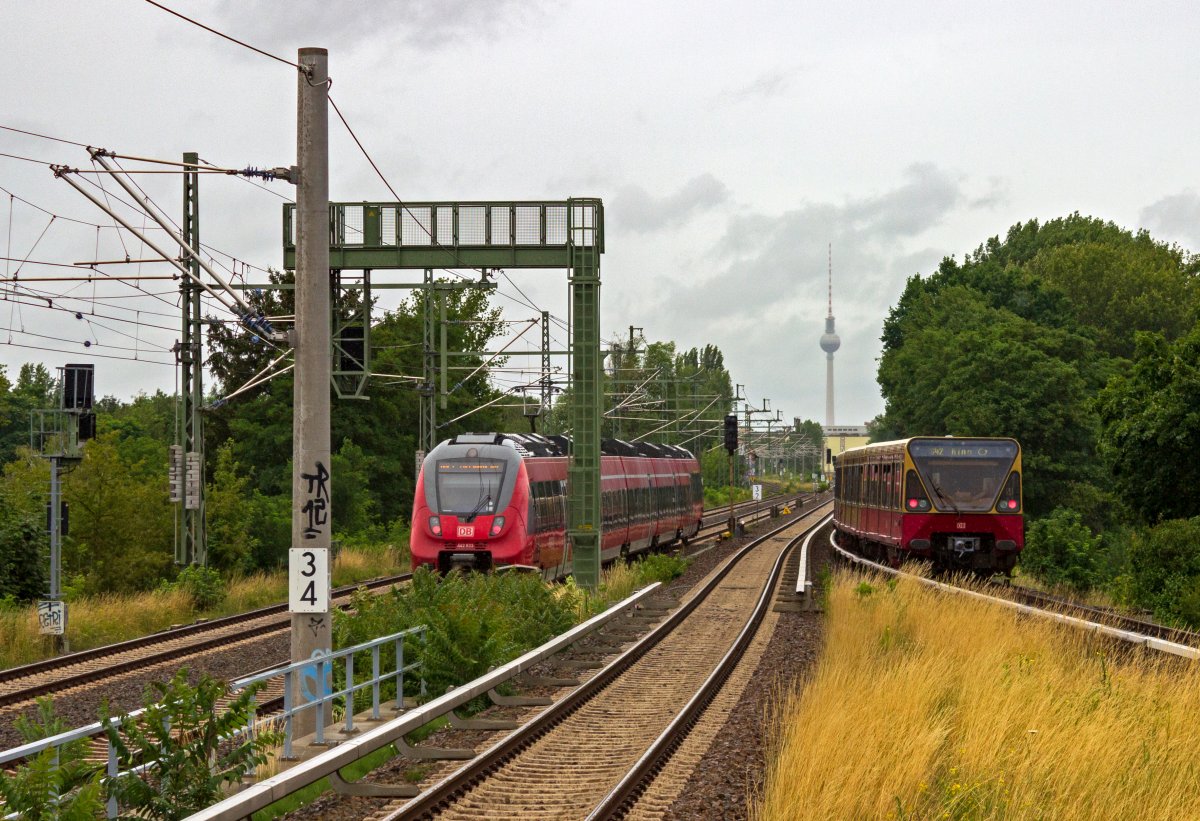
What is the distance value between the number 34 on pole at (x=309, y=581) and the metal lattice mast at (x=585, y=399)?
1539 centimetres

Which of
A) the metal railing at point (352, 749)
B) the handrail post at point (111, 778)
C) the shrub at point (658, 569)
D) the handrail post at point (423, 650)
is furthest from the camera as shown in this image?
the shrub at point (658, 569)

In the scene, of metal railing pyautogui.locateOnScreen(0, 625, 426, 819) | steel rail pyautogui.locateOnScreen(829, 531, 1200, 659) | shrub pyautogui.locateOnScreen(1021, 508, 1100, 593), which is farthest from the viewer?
shrub pyautogui.locateOnScreen(1021, 508, 1100, 593)

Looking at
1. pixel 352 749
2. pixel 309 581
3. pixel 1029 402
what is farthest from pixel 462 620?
pixel 1029 402

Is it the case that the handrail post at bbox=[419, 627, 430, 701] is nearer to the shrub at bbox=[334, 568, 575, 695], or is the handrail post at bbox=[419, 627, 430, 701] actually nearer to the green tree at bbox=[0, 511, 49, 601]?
the shrub at bbox=[334, 568, 575, 695]

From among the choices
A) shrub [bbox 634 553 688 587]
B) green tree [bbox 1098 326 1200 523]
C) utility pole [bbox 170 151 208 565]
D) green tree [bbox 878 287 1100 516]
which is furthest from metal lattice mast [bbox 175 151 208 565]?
green tree [bbox 878 287 1100 516]

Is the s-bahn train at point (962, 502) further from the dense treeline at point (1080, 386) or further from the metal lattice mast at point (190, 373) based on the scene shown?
the metal lattice mast at point (190, 373)

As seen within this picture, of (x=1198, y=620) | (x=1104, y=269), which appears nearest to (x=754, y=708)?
(x=1198, y=620)

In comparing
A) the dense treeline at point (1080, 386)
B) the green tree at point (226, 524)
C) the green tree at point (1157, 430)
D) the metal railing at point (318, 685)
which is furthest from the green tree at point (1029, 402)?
the metal railing at point (318, 685)

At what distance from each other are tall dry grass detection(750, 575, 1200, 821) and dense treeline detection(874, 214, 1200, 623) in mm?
11781

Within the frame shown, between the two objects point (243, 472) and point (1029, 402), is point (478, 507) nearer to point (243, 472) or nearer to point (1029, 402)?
point (243, 472)

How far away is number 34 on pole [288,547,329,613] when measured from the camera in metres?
12.7

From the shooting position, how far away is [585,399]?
28844 mm

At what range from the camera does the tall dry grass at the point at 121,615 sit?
74.3 feet

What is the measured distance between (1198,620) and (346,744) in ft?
59.2
